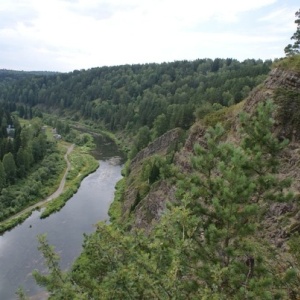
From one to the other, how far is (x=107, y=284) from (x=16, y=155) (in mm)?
82666

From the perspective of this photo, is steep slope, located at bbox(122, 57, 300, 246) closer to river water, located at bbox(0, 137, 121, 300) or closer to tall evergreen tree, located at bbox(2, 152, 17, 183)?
river water, located at bbox(0, 137, 121, 300)

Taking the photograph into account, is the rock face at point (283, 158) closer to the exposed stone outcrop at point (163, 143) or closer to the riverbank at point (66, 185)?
the riverbank at point (66, 185)

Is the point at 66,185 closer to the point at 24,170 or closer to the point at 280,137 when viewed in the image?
the point at 24,170

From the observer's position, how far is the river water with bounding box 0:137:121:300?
4566 centimetres

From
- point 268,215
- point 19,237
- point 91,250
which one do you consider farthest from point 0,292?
point 91,250

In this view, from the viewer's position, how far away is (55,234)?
5891cm

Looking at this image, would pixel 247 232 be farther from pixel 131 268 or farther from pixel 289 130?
pixel 289 130

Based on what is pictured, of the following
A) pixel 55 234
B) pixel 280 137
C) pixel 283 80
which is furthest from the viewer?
pixel 55 234

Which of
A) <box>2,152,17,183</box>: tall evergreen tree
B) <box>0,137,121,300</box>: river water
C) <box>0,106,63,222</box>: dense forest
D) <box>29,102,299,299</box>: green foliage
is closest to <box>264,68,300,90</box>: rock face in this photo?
<box>29,102,299,299</box>: green foliage

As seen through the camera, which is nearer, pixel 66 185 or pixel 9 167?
pixel 9 167

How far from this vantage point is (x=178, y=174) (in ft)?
61.6

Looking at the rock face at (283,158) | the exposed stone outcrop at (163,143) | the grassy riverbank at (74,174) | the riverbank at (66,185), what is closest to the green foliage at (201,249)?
the rock face at (283,158)

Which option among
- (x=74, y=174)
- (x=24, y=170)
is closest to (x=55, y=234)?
(x=24, y=170)

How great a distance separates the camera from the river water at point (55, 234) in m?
45.7
